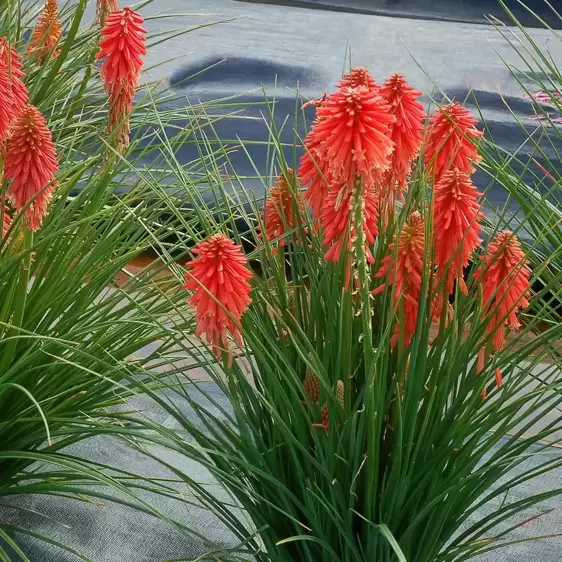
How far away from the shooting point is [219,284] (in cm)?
71

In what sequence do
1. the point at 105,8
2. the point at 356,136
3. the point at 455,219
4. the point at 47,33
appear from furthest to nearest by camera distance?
the point at 47,33 → the point at 105,8 → the point at 455,219 → the point at 356,136

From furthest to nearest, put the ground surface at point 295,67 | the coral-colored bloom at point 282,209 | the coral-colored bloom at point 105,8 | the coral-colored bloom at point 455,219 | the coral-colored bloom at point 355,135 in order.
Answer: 1. the ground surface at point 295,67
2. the coral-colored bloom at point 105,8
3. the coral-colored bloom at point 282,209
4. the coral-colored bloom at point 455,219
5. the coral-colored bloom at point 355,135

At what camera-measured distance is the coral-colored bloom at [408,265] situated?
0.74m

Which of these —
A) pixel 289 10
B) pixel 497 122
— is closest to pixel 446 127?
pixel 497 122

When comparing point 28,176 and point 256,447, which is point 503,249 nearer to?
point 256,447

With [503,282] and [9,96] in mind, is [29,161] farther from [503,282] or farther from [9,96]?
[503,282]

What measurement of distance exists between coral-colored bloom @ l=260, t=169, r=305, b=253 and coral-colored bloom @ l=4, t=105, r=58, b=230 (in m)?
0.20

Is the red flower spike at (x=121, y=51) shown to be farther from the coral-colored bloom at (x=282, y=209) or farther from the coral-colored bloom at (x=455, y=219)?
the coral-colored bloom at (x=455, y=219)

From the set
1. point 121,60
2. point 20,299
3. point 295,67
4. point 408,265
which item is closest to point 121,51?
point 121,60

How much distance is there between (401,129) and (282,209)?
174mm

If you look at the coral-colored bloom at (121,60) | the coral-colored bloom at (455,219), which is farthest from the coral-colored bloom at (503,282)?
the coral-colored bloom at (121,60)

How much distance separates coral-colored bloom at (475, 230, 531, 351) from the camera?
30.1 inches

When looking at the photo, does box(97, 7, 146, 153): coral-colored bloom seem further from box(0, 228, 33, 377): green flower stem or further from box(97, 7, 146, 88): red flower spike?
box(0, 228, 33, 377): green flower stem

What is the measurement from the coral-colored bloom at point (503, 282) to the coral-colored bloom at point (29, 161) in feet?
1.31
